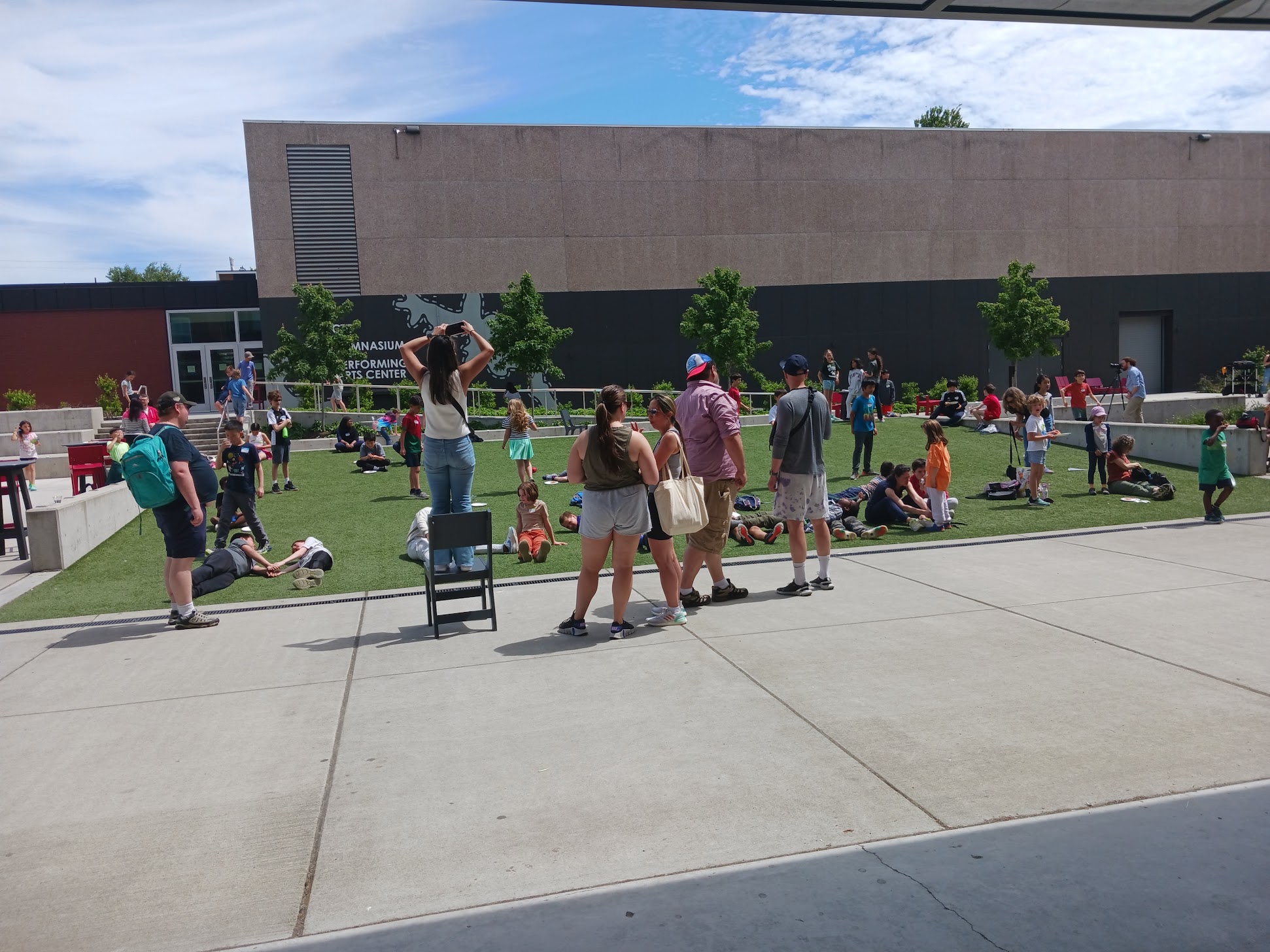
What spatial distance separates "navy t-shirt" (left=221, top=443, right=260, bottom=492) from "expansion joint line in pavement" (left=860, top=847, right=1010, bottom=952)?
8.81 m

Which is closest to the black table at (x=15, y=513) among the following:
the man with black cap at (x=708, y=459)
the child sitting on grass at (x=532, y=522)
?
the child sitting on grass at (x=532, y=522)

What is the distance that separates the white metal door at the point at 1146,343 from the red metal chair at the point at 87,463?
116ft

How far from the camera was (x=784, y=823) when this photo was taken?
3912mm

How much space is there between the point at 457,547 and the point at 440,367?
4.60 feet

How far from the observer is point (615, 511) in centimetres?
655

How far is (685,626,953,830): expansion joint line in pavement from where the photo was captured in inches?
158

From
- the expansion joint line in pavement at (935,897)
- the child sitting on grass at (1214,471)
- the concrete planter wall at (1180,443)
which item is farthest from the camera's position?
the concrete planter wall at (1180,443)

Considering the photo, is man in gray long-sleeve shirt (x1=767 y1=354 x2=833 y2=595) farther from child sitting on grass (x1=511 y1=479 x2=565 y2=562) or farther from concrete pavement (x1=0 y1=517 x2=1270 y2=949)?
child sitting on grass (x1=511 y1=479 x2=565 y2=562)

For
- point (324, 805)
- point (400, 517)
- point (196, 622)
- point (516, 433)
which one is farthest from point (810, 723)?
point (516, 433)

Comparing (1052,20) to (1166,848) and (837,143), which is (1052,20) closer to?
(1166,848)

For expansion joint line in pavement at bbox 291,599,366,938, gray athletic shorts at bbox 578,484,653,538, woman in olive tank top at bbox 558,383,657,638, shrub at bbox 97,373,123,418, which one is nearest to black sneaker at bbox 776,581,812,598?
woman in olive tank top at bbox 558,383,657,638

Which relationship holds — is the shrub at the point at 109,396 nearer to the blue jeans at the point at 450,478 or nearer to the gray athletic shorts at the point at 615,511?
the blue jeans at the point at 450,478

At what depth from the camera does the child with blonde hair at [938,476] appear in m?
11.0

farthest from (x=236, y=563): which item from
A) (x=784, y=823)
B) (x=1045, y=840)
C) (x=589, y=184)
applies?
(x=589, y=184)
